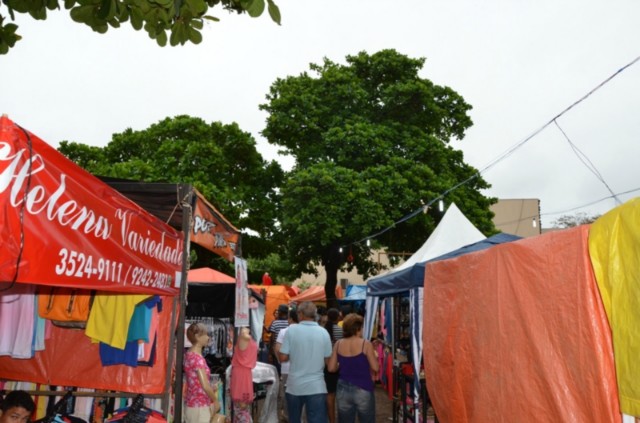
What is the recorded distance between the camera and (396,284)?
838 cm

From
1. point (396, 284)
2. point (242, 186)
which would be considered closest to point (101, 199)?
point (396, 284)

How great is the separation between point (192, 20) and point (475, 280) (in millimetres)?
3228

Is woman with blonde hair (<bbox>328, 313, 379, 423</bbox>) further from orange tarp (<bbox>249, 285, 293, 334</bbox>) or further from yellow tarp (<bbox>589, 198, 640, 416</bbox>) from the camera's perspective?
orange tarp (<bbox>249, 285, 293, 334</bbox>)

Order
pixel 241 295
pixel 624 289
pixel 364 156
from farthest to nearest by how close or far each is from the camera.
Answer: pixel 364 156 < pixel 241 295 < pixel 624 289

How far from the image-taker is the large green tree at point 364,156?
1881 centimetres

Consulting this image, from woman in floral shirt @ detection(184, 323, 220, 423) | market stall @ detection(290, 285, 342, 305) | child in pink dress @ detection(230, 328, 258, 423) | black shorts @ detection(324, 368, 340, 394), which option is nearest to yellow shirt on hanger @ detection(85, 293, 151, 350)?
woman in floral shirt @ detection(184, 323, 220, 423)

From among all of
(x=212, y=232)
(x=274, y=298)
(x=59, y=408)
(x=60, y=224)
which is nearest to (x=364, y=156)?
(x=274, y=298)

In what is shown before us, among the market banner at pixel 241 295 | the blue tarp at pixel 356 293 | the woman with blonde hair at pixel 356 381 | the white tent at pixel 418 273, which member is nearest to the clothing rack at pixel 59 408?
the market banner at pixel 241 295

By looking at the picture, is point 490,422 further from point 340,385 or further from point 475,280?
point 340,385

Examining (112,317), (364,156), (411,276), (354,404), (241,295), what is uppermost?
(364,156)

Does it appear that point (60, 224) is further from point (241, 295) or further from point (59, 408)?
point (241, 295)

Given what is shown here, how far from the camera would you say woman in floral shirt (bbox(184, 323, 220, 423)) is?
5715 millimetres

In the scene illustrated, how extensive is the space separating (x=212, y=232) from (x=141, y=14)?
2.96 meters

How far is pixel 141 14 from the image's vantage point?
3426mm
